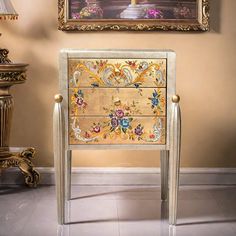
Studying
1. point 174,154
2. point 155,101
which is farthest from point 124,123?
point 174,154

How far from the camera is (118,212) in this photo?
10.5 feet

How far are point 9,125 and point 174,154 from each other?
3.83 ft

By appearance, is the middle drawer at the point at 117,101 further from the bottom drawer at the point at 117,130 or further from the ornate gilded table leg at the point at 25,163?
the ornate gilded table leg at the point at 25,163

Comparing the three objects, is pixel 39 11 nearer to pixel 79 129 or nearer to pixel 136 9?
pixel 136 9

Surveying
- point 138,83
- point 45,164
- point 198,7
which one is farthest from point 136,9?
point 45,164

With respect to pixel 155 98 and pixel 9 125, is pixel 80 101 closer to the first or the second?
pixel 155 98

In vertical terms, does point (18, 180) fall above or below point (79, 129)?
below

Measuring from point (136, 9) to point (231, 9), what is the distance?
64 cm

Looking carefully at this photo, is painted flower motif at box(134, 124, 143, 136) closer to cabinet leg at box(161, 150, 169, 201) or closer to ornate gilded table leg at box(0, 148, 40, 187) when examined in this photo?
cabinet leg at box(161, 150, 169, 201)

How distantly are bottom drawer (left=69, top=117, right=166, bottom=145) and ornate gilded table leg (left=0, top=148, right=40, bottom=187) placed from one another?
0.83 metres

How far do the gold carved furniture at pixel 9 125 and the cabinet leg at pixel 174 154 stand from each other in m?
1.06

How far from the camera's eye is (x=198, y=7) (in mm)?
3646

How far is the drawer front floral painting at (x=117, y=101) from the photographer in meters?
2.88

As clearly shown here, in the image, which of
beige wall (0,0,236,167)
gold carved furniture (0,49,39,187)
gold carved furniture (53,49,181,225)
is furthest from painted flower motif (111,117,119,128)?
beige wall (0,0,236,167)
